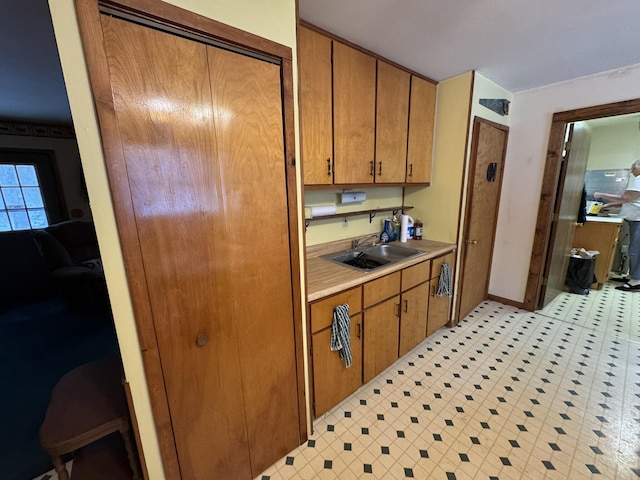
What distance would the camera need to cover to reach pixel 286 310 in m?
1.30

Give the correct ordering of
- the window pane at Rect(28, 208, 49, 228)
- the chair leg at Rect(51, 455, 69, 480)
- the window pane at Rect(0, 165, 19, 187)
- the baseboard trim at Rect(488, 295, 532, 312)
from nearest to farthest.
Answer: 1. the chair leg at Rect(51, 455, 69, 480)
2. the baseboard trim at Rect(488, 295, 532, 312)
3. the window pane at Rect(0, 165, 19, 187)
4. the window pane at Rect(28, 208, 49, 228)

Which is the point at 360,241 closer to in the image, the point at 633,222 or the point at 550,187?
the point at 550,187

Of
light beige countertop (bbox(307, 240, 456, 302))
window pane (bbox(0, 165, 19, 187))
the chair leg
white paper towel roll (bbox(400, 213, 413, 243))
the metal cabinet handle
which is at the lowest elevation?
the chair leg

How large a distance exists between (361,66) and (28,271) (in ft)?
16.3

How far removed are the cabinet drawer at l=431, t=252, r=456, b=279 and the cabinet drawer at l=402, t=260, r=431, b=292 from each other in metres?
0.08

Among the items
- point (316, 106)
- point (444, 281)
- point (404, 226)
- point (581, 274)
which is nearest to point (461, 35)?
point (316, 106)

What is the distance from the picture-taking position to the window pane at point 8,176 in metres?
3.43

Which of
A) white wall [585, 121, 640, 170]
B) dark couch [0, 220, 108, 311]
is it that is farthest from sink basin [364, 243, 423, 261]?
white wall [585, 121, 640, 170]

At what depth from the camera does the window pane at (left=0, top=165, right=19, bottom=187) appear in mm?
3432

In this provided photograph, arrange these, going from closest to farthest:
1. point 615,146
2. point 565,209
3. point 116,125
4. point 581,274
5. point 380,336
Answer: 1. point 116,125
2. point 380,336
3. point 565,209
4. point 581,274
5. point 615,146

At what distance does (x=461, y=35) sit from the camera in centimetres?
159

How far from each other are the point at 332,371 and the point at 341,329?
300 mm

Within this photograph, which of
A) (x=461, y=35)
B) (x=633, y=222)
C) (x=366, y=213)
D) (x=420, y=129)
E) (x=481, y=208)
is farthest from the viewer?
(x=633, y=222)

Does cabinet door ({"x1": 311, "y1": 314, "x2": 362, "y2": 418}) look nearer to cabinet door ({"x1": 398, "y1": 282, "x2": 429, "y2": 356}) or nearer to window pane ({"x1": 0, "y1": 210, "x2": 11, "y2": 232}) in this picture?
cabinet door ({"x1": 398, "y1": 282, "x2": 429, "y2": 356})
